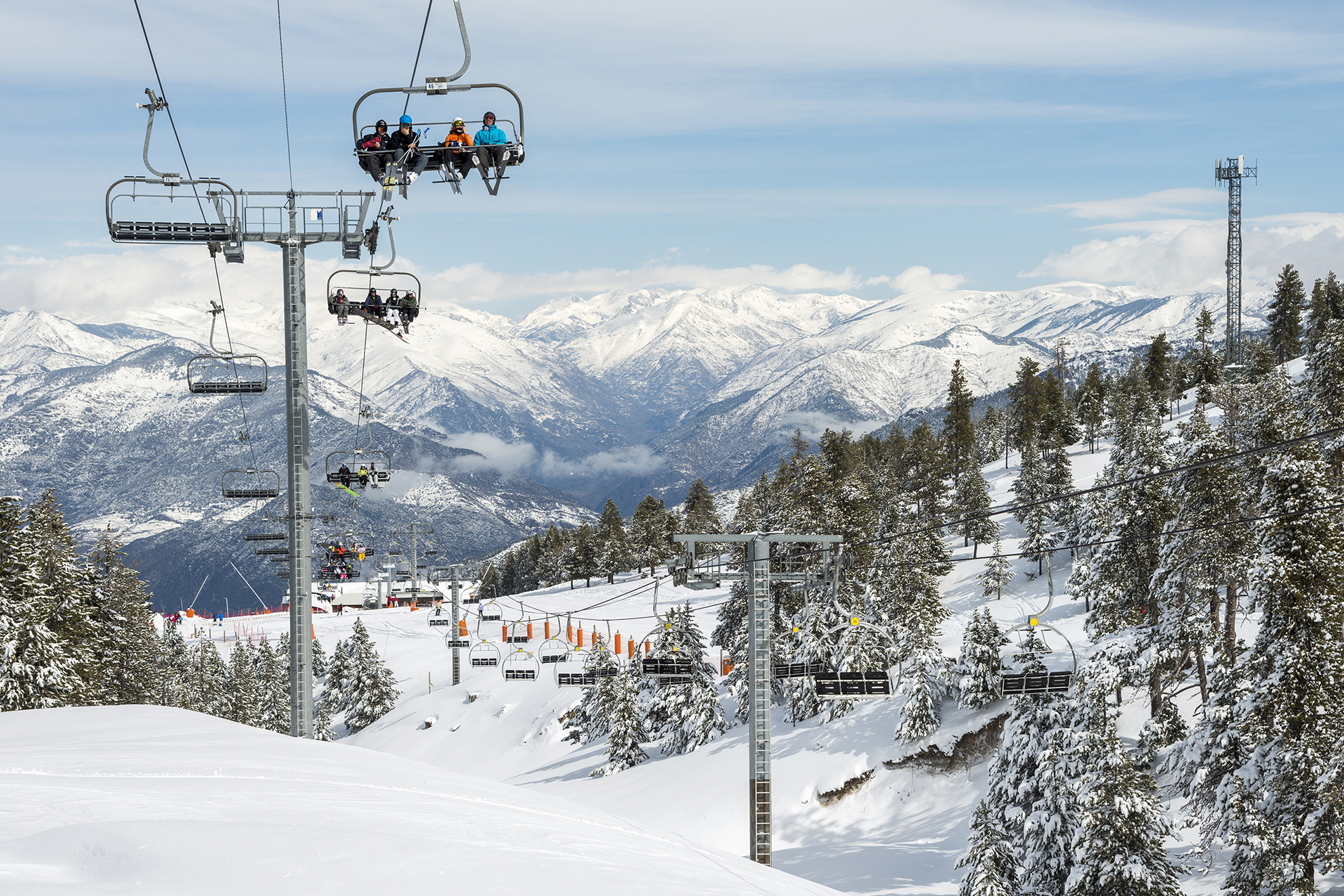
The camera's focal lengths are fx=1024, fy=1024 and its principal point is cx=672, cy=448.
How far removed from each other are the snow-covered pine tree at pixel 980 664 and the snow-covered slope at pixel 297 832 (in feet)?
111

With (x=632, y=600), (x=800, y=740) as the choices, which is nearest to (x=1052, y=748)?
(x=800, y=740)

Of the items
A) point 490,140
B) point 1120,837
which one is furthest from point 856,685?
point 490,140

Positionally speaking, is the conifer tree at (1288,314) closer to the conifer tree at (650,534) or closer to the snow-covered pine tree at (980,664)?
the conifer tree at (650,534)

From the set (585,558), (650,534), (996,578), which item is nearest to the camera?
(996,578)

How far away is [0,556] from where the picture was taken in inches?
1518

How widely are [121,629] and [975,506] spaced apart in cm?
7475

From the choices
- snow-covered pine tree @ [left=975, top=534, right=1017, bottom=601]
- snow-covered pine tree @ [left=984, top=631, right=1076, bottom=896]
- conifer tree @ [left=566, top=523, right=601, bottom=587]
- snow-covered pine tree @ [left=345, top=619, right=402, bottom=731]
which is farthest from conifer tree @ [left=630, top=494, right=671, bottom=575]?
snow-covered pine tree @ [left=984, top=631, right=1076, bottom=896]

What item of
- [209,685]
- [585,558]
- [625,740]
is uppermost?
[585,558]

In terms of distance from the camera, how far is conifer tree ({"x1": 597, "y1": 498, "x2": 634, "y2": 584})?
131625 millimetres

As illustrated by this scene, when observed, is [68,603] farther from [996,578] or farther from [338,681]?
[996,578]

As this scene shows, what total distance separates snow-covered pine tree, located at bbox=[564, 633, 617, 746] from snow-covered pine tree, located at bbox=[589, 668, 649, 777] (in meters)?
3.92

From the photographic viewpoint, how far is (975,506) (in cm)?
10031

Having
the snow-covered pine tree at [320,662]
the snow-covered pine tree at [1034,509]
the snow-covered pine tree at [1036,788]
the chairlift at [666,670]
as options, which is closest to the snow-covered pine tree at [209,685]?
the snow-covered pine tree at [320,662]

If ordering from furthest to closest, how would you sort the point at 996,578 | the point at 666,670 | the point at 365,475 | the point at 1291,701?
the point at 996,578
the point at 666,670
the point at 365,475
the point at 1291,701
